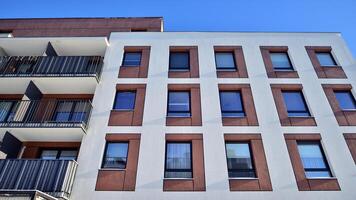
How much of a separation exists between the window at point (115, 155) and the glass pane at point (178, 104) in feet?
9.06

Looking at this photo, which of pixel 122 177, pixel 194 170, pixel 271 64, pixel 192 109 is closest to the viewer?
pixel 122 177

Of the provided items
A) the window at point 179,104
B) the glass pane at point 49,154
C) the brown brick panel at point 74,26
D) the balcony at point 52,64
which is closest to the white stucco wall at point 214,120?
the window at point 179,104

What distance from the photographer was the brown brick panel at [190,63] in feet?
46.5

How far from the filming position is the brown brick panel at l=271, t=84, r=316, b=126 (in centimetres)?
1217

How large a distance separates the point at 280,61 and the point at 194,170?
8.62 m

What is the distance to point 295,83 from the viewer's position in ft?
45.2

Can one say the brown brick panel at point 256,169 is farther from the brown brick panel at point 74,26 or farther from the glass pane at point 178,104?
the brown brick panel at point 74,26

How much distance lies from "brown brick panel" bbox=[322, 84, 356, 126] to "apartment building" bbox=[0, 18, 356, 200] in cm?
6

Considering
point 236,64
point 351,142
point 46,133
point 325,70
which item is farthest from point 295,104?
point 46,133

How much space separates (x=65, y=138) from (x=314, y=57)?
14163 mm

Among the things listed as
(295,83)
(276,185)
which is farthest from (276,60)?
(276,185)

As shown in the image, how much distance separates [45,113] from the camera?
13.2 m

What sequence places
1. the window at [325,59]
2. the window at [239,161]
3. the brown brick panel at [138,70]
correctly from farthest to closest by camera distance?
the window at [325,59]
the brown brick panel at [138,70]
the window at [239,161]

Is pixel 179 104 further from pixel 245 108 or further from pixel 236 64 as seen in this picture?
pixel 236 64
